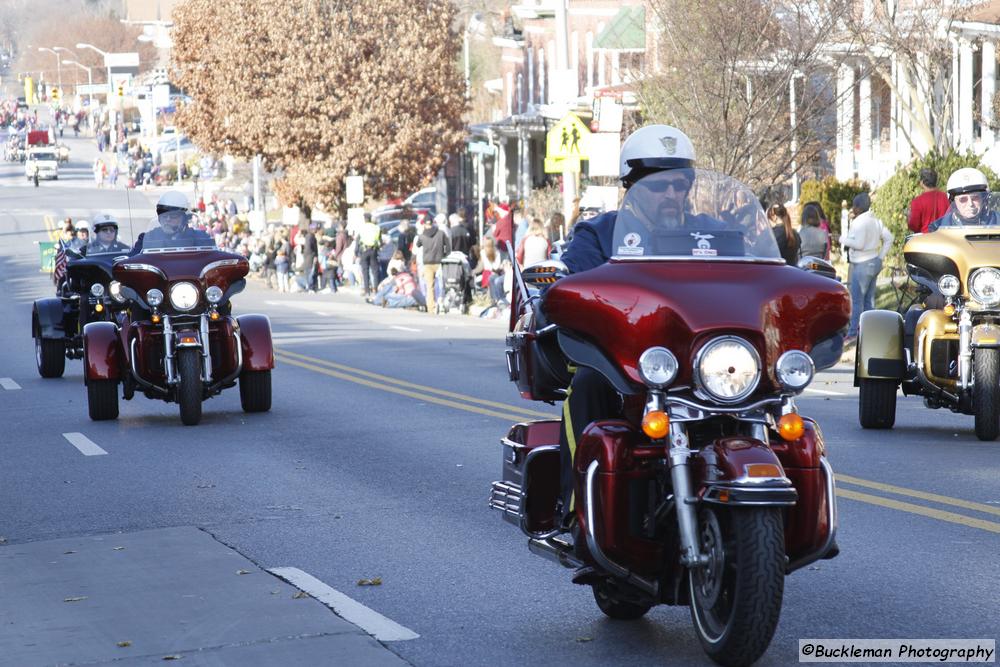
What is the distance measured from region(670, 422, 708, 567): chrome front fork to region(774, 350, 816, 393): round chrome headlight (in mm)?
431

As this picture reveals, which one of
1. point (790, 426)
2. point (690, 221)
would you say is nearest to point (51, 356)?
point (690, 221)

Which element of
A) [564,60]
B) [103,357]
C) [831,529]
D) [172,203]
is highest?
[564,60]

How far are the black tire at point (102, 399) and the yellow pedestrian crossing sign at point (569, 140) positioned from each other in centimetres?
1490

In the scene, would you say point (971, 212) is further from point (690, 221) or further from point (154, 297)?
point (690, 221)

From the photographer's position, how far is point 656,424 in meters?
5.90

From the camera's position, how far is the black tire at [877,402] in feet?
42.5

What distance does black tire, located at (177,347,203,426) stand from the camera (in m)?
14.3

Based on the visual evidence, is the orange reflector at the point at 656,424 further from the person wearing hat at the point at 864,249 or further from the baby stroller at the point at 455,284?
the baby stroller at the point at 455,284

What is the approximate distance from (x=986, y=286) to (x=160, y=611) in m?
7.15

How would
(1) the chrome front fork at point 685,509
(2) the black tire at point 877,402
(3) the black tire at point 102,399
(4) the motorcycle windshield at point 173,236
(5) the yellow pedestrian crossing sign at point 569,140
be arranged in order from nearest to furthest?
1. (1) the chrome front fork at point 685,509
2. (2) the black tire at point 877,402
3. (3) the black tire at point 102,399
4. (4) the motorcycle windshield at point 173,236
5. (5) the yellow pedestrian crossing sign at point 569,140

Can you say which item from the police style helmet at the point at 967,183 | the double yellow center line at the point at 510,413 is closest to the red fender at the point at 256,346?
the double yellow center line at the point at 510,413

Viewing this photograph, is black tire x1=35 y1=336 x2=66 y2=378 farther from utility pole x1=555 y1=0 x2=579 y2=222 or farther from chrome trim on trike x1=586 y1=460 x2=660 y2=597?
chrome trim on trike x1=586 y1=460 x2=660 y2=597

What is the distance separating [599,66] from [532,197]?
23.0ft

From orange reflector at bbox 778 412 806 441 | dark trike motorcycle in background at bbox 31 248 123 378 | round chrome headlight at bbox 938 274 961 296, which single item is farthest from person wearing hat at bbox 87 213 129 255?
orange reflector at bbox 778 412 806 441
